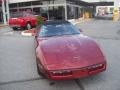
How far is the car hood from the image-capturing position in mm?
5820

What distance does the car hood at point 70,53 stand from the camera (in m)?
5.82

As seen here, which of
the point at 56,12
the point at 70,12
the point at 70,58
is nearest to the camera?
the point at 70,58

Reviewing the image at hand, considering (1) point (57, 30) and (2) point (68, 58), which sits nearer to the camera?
(2) point (68, 58)

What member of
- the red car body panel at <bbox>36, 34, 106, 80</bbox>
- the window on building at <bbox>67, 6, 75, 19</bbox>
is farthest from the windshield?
the window on building at <bbox>67, 6, 75, 19</bbox>

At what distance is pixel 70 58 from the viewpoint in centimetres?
598

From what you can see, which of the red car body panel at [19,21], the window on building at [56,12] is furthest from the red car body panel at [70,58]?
the window on building at [56,12]

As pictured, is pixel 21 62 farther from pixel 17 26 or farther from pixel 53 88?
pixel 17 26

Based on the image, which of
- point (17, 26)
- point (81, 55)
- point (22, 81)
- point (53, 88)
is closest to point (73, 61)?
point (81, 55)

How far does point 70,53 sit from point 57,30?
79.0 inches

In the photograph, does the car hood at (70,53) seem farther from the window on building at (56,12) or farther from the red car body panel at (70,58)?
the window on building at (56,12)

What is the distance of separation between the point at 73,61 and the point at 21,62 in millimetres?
3172

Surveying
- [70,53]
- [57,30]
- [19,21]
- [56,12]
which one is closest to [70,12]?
[56,12]

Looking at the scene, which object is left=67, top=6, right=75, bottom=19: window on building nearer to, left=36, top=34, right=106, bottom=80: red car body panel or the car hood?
the car hood

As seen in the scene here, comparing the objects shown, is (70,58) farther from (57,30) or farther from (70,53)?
(57,30)
